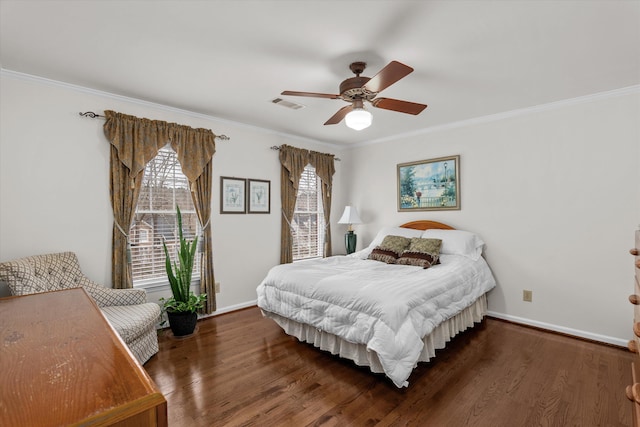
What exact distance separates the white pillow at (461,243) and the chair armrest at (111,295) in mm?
3351

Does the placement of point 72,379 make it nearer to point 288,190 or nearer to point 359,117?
point 359,117

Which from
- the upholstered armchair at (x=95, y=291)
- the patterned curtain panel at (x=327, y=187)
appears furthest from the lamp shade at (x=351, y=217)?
the upholstered armchair at (x=95, y=291)

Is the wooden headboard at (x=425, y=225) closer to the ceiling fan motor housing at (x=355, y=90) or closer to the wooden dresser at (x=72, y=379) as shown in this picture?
the ceiling fan motor housing at (x=355, y=90)

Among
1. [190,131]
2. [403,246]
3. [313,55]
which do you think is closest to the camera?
[313,55]

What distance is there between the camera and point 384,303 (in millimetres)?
2281

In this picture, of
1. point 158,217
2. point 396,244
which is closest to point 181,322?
point 158,217

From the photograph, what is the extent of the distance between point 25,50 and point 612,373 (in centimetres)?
510

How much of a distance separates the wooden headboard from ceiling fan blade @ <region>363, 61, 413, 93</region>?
2.49 m

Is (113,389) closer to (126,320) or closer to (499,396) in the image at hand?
(126,320)

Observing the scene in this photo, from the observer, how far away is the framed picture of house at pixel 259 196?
421 centimetres

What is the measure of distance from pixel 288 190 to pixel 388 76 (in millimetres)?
2758

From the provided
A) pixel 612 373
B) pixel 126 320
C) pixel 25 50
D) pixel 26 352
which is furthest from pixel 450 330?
pixel 25 50

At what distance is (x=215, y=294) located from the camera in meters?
3.83

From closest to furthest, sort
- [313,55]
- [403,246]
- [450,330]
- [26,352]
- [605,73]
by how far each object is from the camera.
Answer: [26,352], [313,55], [605,73], [450,330], [403,246]
